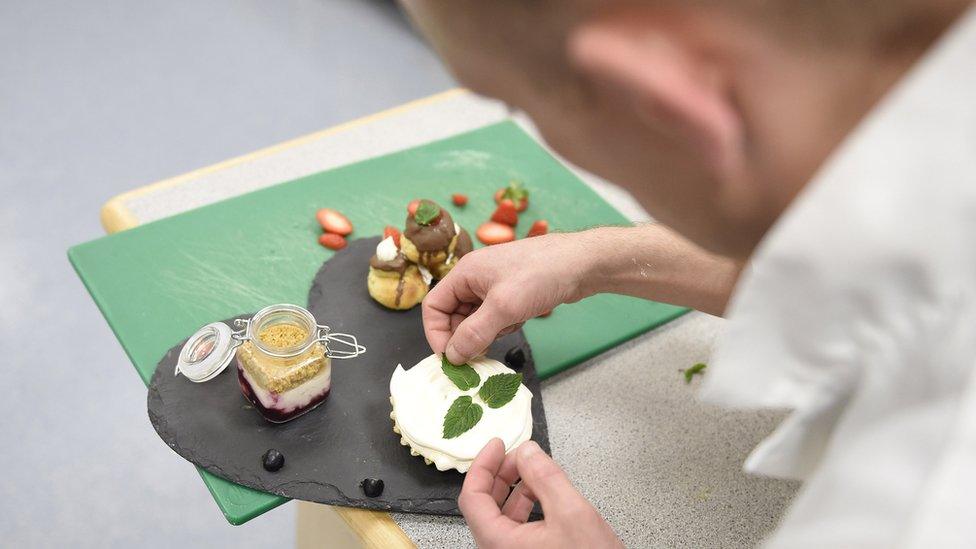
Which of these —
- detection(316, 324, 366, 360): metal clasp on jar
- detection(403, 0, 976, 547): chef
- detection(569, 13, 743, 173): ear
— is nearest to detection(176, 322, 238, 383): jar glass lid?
detection(316, 324, 366, 360): metal clasp on jar

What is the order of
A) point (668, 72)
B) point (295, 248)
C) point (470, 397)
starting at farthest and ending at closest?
point (295, 248)
point (470, 397)
point (668, 72)

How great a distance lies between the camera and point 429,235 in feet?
5.18

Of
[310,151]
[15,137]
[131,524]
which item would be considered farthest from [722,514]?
[15,137]

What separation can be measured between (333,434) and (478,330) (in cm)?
28

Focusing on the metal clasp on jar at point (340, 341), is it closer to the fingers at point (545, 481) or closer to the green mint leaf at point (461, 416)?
the green mint leaf at point (461, 416)

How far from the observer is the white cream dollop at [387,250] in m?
1.58

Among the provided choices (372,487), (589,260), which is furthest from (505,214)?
(372,487)

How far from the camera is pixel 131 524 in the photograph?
2350 mm

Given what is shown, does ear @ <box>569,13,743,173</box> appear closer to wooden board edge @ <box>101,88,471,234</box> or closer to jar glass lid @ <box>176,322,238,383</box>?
jar glass lid @ <box>176,322,238,383</box>

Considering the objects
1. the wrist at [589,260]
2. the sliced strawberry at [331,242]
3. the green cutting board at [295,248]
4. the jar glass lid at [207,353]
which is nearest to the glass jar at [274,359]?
the jar glass lid at [207,353]

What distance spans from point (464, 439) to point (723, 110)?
2.73ft

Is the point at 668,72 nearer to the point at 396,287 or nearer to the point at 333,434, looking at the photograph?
the point at 333,434

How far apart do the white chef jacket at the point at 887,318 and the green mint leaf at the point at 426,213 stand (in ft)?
3.09

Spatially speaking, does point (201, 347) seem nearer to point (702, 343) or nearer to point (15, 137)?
point (702, 343)
